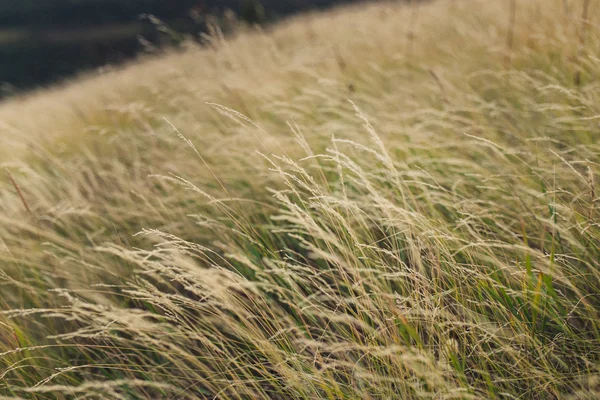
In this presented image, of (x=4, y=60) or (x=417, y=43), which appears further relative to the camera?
(x=4, y=60)

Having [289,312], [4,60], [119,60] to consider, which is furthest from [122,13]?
[289,312]

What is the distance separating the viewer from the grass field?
113 cm

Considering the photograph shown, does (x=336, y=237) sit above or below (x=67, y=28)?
below

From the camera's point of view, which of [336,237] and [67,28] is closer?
[336,237]

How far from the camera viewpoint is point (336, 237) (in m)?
1.56

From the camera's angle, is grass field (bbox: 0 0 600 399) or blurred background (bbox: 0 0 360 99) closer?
grass field (bbox: 0 0 600 399)

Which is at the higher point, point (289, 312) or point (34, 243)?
point (34, 243)

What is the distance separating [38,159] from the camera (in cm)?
331

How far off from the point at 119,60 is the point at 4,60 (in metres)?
38.2

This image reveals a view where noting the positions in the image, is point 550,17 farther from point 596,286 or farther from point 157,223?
point 157,223

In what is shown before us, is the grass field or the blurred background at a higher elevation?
the blurred background

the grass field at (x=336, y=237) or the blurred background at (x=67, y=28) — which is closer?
the grass field at (x=336, y=237)

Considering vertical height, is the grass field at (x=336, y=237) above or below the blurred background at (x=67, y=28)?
below

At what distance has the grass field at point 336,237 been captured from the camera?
1.13 metres
